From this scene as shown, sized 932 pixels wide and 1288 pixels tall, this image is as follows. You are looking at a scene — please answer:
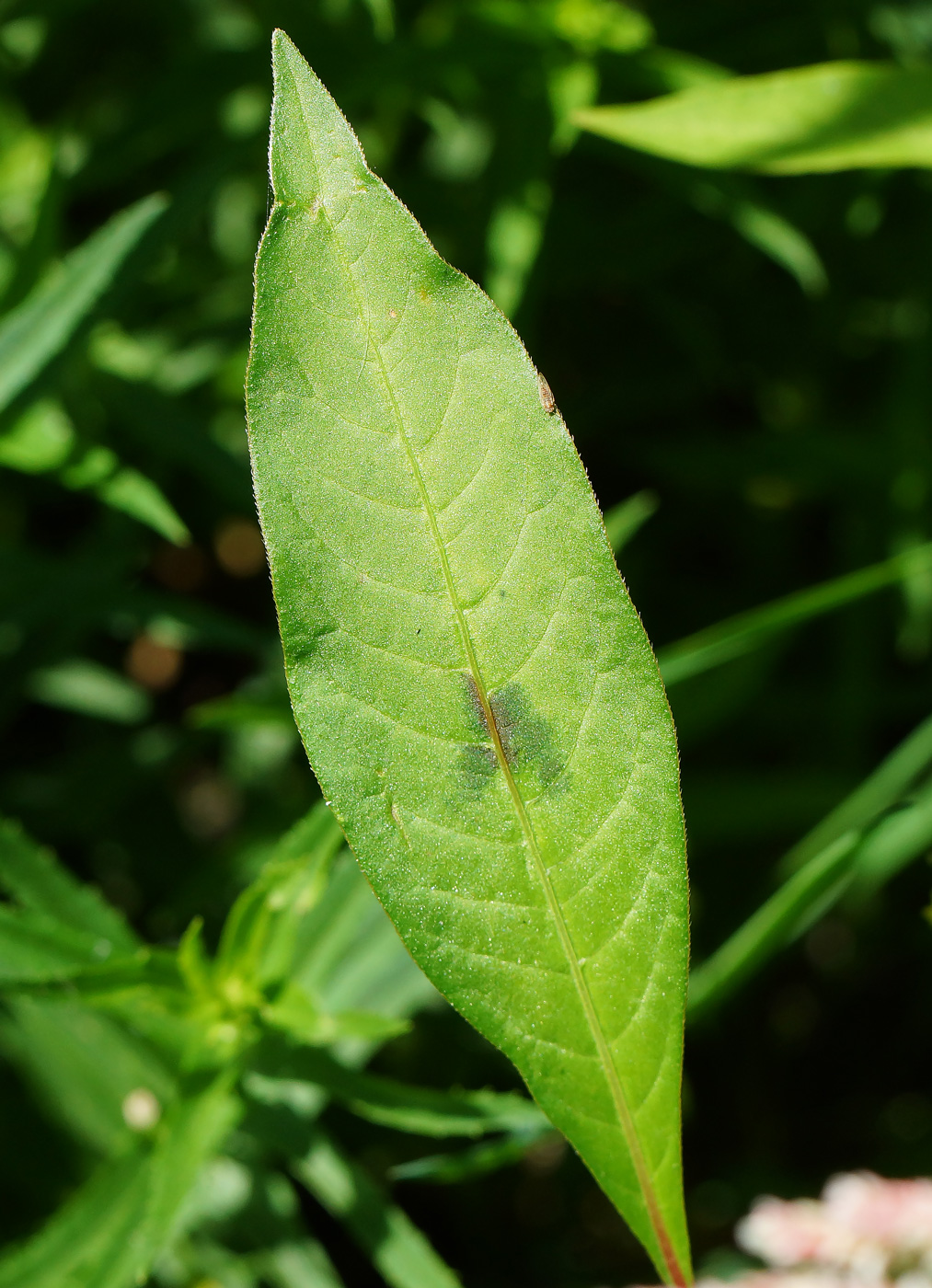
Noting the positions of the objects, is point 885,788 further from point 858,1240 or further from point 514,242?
point 514,242

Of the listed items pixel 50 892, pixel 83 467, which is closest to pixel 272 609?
pixel 83 467

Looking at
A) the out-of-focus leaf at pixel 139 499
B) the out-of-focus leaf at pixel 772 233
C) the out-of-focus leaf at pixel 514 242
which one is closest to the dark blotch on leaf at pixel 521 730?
the out-of-focus leaf at pixel 139 499

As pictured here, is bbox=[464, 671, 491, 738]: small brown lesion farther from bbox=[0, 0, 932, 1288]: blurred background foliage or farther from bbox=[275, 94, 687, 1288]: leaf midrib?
bbox=[0, 0, 932, 1288]: blurred background foliage

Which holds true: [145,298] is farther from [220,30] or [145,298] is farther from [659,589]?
[659,589]

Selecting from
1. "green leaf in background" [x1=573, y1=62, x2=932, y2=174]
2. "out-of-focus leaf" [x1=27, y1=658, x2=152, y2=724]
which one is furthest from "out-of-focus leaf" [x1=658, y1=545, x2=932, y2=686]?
"out-of-focus leaf" [x1=27, y1=658, x2=152, y2=724]

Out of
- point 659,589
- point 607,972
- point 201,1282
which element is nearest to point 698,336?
point 659,589

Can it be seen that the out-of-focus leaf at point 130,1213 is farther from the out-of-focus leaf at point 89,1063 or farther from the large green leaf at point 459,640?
the large green leaf at point 459,640
